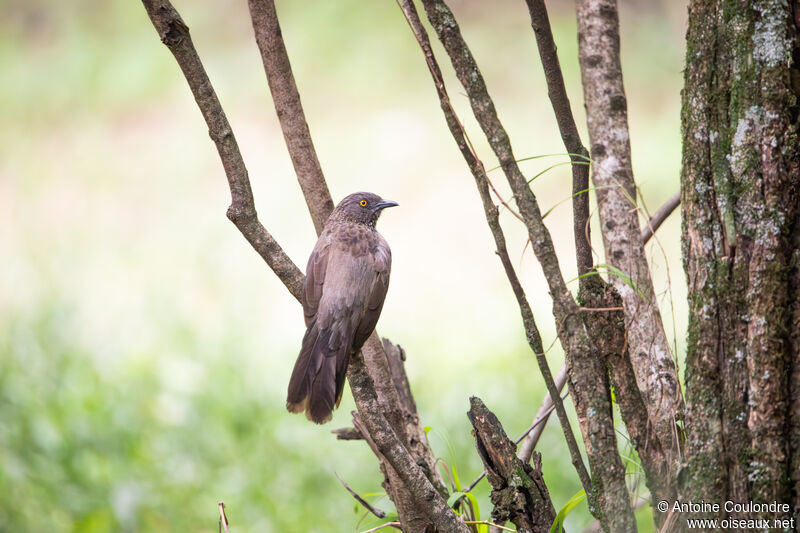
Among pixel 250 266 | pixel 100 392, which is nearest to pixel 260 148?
pixel 250 266

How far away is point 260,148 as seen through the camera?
8250mm

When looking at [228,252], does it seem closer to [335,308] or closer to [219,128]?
[335,308]

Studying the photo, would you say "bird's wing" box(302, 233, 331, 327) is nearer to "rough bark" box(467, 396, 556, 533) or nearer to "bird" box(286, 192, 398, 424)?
"bird" box(286, 192, 398, 424)

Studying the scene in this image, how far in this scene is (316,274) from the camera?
11.0 ft

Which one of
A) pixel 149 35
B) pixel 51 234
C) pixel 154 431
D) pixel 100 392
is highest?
pixel 149 35

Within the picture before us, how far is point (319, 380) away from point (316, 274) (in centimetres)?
62

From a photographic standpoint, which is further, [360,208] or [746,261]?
[360,208]

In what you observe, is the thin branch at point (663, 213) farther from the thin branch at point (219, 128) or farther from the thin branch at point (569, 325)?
the thin branch at point (219, 128)

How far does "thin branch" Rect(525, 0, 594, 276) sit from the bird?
3.26 ft

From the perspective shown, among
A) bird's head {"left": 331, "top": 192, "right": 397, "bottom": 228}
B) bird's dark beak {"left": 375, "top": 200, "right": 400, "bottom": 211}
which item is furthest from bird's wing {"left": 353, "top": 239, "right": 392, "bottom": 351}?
bird's dark beak {"left": 375, "top": 200, "right": 400, "bottom": 211}

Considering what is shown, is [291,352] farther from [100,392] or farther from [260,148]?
[260,148]

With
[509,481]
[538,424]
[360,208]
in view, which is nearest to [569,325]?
[509,481]

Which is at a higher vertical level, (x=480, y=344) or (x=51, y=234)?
(x=51, y=234)

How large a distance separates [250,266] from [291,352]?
119 centimetres
